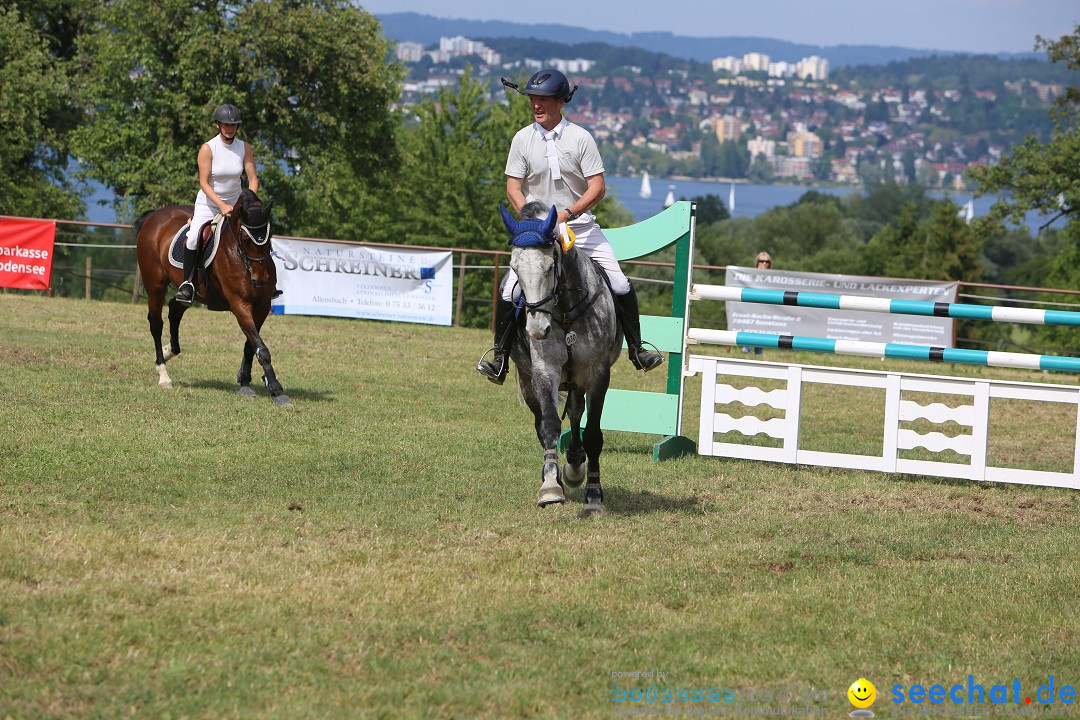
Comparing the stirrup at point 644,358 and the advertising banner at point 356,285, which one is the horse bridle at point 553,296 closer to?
the stirrup at point 644,358

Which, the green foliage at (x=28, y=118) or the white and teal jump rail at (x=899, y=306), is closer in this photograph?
the white and teal jump rail at (x=899, y=306)

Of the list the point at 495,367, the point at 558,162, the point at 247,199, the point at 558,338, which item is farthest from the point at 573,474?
the point at 247,199

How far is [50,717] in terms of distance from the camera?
4023 millimetres

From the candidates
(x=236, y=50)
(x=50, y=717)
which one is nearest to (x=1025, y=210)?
(x=236, y=50)

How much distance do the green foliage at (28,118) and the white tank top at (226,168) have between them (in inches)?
1040

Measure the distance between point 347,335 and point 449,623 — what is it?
15.0 meters

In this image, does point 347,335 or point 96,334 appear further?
point 347,335

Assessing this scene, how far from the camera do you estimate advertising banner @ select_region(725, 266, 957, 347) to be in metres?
21.9

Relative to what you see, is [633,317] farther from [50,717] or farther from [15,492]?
[50,717]

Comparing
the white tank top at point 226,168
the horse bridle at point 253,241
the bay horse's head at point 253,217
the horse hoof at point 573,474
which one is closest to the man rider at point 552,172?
the horse hoof at point 573,474

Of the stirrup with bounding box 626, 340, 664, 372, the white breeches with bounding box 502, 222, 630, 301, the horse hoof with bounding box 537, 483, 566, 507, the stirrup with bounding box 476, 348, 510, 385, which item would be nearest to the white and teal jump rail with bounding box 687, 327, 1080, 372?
the stirrup with bounding box 626, 340, 664, 372

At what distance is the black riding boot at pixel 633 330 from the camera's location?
832cm

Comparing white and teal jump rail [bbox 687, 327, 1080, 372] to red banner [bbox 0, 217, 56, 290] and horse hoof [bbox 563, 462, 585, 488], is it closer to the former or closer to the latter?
horse hoof [bbox 563, 462, 585, 488]

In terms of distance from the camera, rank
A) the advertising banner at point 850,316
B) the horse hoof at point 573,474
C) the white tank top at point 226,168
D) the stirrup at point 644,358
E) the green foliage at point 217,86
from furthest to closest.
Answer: the green foliage at point 217,86
the advertising banner at point 850,316
the white tank top at point 226,168
the stirrup at point 644,358
the horse hoof at point 573,474
